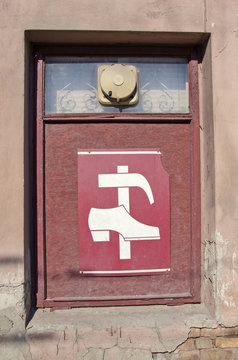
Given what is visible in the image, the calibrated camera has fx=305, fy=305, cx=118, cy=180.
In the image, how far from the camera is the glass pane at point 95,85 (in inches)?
107

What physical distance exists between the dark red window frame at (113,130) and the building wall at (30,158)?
0.33ft

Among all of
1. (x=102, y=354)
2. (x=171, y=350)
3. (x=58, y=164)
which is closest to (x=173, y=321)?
(x=171, y=350)

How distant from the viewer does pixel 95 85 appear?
273cm

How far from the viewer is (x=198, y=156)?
271 cm

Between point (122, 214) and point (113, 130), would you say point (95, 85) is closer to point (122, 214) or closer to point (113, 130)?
point (113, 130)

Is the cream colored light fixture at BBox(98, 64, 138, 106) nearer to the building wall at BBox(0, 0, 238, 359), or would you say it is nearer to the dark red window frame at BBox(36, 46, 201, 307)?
the dark red window frame at BBox(36, 46, 201, 307)

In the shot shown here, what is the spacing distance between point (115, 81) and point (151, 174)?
2.86 feet

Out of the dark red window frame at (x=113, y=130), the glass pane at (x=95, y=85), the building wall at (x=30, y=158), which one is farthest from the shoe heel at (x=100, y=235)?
the glass pane at (x=95, y=85)

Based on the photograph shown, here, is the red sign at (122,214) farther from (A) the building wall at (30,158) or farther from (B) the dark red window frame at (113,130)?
(A) the building wall at (30,158)

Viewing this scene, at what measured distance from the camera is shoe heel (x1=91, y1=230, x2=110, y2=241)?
2.63m

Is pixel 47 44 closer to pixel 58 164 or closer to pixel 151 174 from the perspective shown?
pixel 58 164

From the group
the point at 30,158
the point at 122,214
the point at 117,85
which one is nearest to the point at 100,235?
the point at 122,214

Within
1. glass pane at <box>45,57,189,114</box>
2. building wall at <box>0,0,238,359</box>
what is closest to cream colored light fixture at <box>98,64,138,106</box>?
glass pane at <box>45,57,189,114</box>

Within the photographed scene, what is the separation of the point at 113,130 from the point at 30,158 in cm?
76
